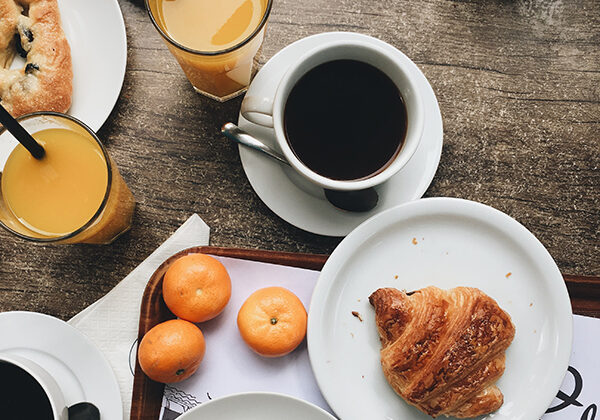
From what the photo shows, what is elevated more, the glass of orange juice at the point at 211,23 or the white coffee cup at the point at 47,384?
the glass of orange juice at the point at 211,23

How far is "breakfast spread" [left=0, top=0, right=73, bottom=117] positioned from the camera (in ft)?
3.65

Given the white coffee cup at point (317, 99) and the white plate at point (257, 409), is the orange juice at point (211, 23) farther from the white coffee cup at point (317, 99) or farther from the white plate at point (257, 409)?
the white plate at point (257, 409)

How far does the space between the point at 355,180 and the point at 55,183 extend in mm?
558

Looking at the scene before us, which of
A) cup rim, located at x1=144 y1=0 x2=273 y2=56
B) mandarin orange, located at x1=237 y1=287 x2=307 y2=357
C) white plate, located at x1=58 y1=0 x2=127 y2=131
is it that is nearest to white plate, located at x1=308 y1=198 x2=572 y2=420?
mandarin orange, located at x1=237 y1=287 x2=307 y2=357

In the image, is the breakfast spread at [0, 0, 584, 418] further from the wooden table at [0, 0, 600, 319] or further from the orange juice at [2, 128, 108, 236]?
the wooden table at [0, 0, 600, 319]

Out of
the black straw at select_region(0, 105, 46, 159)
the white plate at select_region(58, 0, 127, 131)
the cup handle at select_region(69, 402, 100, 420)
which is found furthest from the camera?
the white plate at select_region(58, 0, 127, 131)

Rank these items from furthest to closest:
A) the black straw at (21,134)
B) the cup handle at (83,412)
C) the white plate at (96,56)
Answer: the white plate at (96,56), the cup handle at (83,412), the black straw at (21,134)

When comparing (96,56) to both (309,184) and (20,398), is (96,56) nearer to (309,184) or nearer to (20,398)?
(309,184)

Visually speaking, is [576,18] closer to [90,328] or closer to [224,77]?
[224,77]

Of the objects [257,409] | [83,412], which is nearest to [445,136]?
[257,409]

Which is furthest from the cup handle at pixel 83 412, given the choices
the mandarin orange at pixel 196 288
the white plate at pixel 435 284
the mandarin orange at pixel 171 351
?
→ the white plate at pixel 435 284

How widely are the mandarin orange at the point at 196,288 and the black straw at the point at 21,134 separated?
0.32 meters

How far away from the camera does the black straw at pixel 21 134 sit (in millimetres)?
923

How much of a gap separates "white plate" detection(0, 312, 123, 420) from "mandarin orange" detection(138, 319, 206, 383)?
0.30 ft
